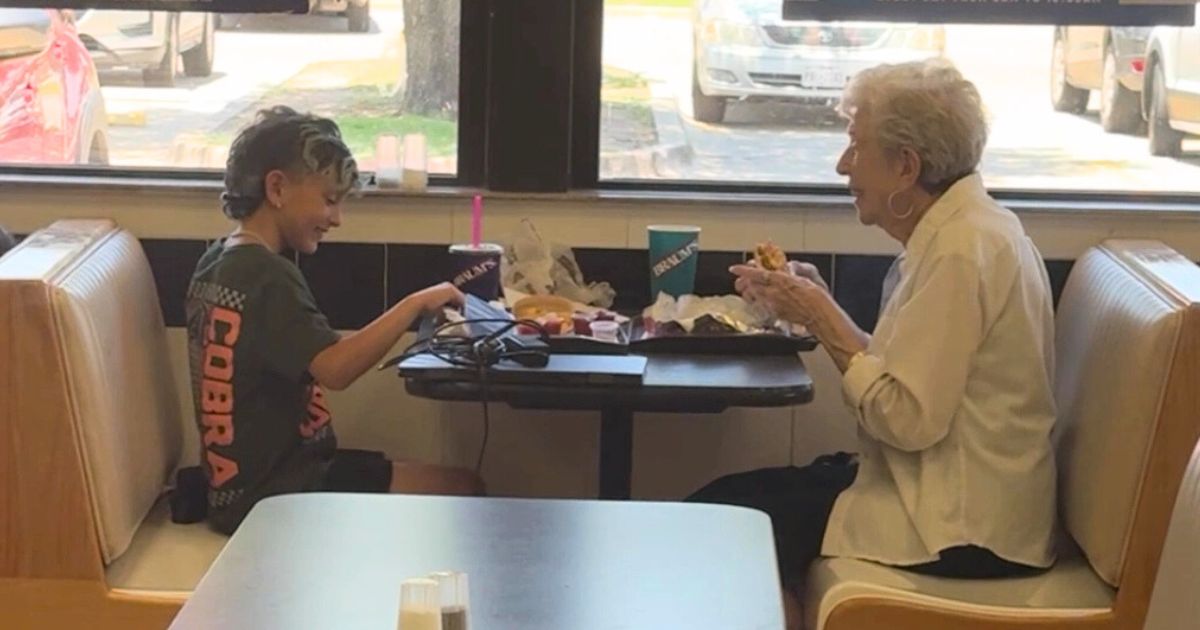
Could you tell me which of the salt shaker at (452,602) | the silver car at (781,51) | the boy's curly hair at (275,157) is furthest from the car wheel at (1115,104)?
the salt shaker at (452,602)

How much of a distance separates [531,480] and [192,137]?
100 centimetres

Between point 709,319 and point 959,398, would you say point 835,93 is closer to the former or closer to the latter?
point 709,319

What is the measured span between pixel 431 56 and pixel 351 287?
50 centimetres

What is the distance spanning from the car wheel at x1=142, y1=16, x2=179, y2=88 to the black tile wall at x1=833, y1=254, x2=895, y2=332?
141 cm

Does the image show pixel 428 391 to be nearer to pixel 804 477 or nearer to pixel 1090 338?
pixel 804 477

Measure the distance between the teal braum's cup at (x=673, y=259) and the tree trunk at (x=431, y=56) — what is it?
2.01 ft

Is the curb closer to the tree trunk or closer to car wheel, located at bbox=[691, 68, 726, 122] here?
car wheel, located at bbox=[691, 68, 726, 122]

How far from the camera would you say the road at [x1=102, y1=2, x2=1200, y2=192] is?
328cm

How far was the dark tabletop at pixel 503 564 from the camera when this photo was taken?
1.63 meters

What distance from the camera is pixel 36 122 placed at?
10.9 ft

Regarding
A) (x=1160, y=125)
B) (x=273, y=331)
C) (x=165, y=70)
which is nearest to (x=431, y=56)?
(x=165, y=70)

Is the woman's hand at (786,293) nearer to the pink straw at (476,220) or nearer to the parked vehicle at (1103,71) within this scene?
the pink straw at (476,220)

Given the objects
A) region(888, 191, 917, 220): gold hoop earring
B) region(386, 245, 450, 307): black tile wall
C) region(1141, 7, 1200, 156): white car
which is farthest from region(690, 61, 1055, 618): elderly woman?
region(1141, 7, 1200, 156): white car

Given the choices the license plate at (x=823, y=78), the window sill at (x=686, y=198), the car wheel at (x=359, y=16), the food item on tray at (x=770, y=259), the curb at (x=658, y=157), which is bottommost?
the food item on tray at (x=770, y=259)
